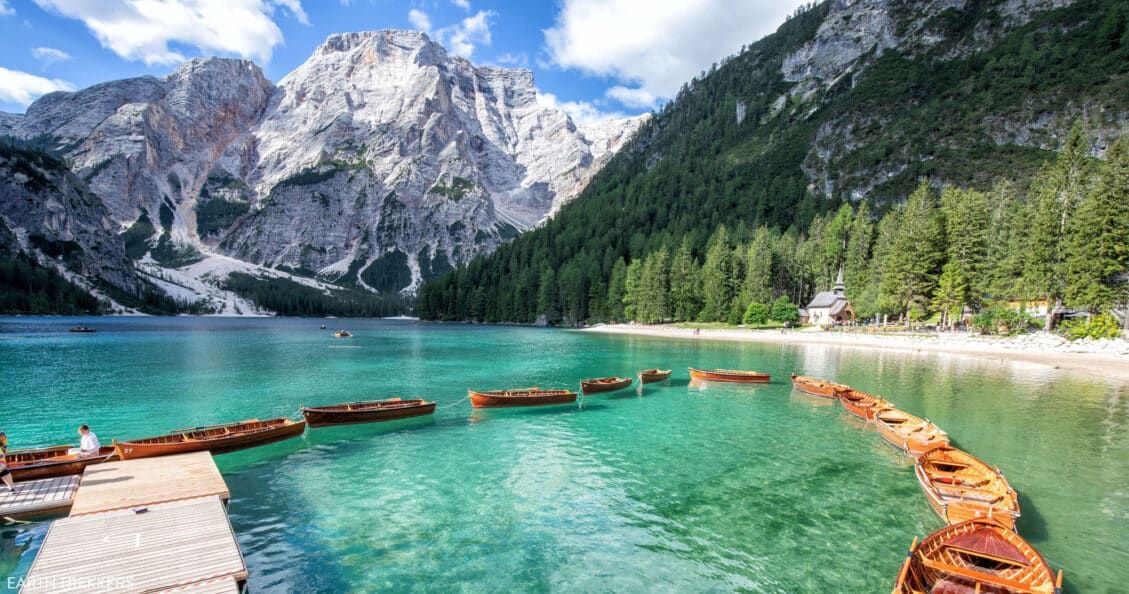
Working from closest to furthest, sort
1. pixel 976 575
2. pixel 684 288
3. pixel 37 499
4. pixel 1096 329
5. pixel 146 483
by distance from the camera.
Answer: pixel 976 575
pixel 37 499
pixel 146 483
pixel 1096 329
pixel 684 288

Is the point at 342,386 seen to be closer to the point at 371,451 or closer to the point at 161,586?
the point at 371,451

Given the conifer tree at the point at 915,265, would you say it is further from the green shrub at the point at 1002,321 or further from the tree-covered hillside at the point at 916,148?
the tree-covered hillside at the point at 916,148

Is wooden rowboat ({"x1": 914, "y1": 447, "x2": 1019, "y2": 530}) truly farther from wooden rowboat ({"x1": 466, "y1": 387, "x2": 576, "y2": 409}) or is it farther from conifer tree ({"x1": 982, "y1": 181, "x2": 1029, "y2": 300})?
conifer tree ({"x1": 982, "y1": 181, "x2": 1029, "y2": 300})

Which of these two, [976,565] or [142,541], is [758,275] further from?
[142,541]

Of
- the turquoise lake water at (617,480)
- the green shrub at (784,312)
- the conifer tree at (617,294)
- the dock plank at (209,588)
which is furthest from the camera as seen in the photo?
the conifer tree at (617,294)

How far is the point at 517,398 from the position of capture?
1479 inches

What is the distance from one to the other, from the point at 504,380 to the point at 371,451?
25.3 metres

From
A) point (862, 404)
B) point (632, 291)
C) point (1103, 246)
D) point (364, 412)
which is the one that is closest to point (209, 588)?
point (364, 412)

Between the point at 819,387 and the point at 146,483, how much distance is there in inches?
1834

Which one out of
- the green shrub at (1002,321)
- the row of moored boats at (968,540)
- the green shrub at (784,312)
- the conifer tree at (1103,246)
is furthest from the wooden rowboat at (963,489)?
the green shrub at (784,312)

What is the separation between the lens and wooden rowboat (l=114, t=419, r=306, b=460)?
22.4 metres

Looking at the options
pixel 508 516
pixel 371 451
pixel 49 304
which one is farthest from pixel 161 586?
pixel 49 304

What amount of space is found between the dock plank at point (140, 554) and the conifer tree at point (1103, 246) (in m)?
93.8

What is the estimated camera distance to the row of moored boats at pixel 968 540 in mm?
11773
